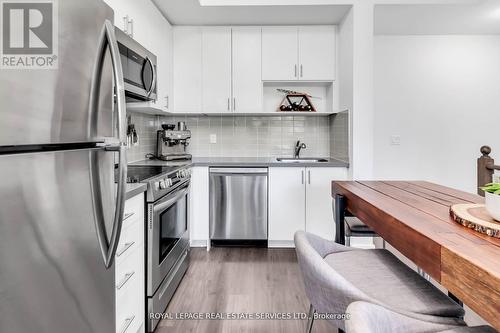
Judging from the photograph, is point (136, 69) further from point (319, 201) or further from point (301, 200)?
point (319, 201)

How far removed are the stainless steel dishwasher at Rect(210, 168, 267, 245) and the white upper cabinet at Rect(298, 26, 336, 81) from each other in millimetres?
1211

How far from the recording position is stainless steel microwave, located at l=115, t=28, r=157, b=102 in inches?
72.7

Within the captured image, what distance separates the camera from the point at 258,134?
376 cm

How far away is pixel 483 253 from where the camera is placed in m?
0.77

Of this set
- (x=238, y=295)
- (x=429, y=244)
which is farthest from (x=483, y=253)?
(x=238, y=295)

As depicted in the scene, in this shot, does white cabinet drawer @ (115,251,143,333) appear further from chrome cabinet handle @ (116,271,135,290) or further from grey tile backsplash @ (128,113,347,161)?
grey tile backsplash @ (128,113,347,161)

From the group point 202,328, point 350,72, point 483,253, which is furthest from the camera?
point 350,72

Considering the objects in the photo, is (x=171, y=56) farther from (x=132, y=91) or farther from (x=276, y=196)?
(x=276, y=196)

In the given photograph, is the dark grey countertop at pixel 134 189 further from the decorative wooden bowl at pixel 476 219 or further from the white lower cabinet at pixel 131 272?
the decorative wooden bowl at pixel 476 219

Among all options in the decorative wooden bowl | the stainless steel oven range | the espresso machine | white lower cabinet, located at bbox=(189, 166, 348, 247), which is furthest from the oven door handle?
the decorative wooden bowl

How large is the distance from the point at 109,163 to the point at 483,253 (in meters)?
1.14

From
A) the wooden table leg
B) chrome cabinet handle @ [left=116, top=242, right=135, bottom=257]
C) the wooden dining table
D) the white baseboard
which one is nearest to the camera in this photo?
the wooden dining table

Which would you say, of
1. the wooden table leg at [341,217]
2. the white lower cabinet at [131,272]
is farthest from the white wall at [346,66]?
the white lower cabinet at [131,272]

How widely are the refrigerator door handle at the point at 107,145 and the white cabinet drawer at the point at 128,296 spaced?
46cm
